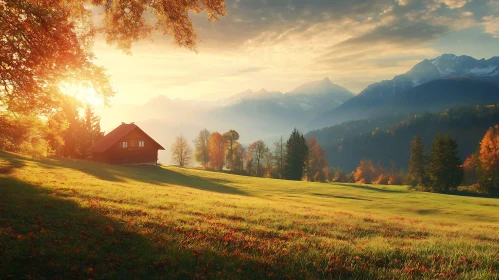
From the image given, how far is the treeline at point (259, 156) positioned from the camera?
92062 mm

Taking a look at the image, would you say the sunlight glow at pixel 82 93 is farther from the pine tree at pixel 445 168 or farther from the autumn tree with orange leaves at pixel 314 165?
the autumn tree with orange leaves at pixel 314 165

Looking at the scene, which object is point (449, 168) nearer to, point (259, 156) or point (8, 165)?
point (259, 156)

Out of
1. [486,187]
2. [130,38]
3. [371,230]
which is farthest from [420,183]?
[130,38]

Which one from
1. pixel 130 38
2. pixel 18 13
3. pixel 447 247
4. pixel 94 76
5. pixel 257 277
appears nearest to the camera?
pixel 257 277

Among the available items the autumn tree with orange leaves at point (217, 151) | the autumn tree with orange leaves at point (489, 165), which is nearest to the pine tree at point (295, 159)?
the autumn tree with orange leaves at point (217, 151)

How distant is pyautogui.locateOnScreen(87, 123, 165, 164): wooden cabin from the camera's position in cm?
5866

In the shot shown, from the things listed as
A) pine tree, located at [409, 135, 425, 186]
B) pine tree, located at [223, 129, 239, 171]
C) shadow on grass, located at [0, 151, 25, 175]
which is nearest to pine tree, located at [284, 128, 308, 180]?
pine tree, located at [223, 129, 239, 171]

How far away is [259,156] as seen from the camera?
105 m

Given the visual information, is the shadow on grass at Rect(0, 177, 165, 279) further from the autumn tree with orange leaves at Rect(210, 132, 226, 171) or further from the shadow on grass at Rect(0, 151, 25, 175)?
the autumn tree with orange leaves at Rect(210, 132, 226, 171)

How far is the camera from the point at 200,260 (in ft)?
23.5

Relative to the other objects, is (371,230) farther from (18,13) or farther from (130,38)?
(18,13)

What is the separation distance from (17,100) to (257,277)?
17.7 m

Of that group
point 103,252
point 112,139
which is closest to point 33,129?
point 103,252

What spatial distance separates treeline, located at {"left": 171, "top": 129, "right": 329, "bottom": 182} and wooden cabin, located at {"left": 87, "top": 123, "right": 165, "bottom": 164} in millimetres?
40117
